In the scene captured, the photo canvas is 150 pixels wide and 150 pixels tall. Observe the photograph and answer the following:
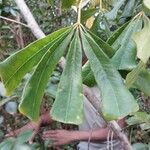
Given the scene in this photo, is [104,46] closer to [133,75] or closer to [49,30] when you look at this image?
[133,75]

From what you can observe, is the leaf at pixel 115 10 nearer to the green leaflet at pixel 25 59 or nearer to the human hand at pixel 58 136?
the green leaflet at pixel 25 59

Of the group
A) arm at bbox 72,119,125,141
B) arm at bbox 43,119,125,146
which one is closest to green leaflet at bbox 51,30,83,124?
arm at bbox 43,119,125,146

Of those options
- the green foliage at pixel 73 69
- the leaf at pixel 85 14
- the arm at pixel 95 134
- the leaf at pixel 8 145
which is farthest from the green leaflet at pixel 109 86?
the arm at pixel 95 134

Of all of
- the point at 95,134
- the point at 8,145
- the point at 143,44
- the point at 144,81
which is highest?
the point at 143,44

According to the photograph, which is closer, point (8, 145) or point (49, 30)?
point (8, 145)

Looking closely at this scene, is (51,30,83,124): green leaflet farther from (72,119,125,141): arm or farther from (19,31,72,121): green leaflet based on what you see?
(72,119,125,141): arm

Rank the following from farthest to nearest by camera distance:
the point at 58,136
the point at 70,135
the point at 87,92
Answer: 1. the point at 70,135
2. the point at 58,136
3. the point at 87,92

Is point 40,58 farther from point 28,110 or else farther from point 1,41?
point 1,41

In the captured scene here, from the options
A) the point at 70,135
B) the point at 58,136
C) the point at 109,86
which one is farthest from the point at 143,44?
the point at 70,135
